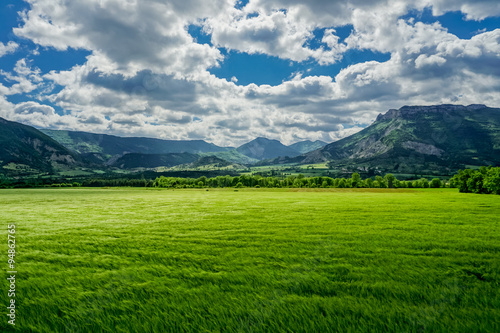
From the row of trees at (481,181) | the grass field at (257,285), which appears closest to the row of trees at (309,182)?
the row of trees at (481,181)

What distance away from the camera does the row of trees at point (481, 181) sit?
76.3 m

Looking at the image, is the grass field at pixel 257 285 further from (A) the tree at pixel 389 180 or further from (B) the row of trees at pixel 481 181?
(A) the tree at pixel 389 180

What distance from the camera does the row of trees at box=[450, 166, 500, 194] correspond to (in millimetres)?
76312

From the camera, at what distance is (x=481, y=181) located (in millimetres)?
85000

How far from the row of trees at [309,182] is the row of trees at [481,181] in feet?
201

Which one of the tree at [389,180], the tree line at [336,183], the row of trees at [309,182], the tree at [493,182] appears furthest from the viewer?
the tree at [389,180]

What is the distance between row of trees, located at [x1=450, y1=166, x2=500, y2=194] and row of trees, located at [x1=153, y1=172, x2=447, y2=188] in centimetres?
6128

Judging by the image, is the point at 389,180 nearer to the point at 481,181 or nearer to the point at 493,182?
the point at 481,181

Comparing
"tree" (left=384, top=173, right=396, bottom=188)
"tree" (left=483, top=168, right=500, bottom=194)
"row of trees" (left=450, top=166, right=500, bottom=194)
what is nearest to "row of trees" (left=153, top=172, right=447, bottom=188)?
"tree" (left=384, top=173, right=396, bottom=188)

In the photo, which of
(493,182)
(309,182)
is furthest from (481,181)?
(309,182)

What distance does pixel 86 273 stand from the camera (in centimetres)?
859

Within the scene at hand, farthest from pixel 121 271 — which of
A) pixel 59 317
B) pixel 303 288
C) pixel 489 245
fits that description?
pixel 489 245

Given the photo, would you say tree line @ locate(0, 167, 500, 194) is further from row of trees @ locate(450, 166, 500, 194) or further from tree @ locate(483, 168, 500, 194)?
tree @ locate(483, 168, 500, 194)

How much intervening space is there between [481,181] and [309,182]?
90.6 m
